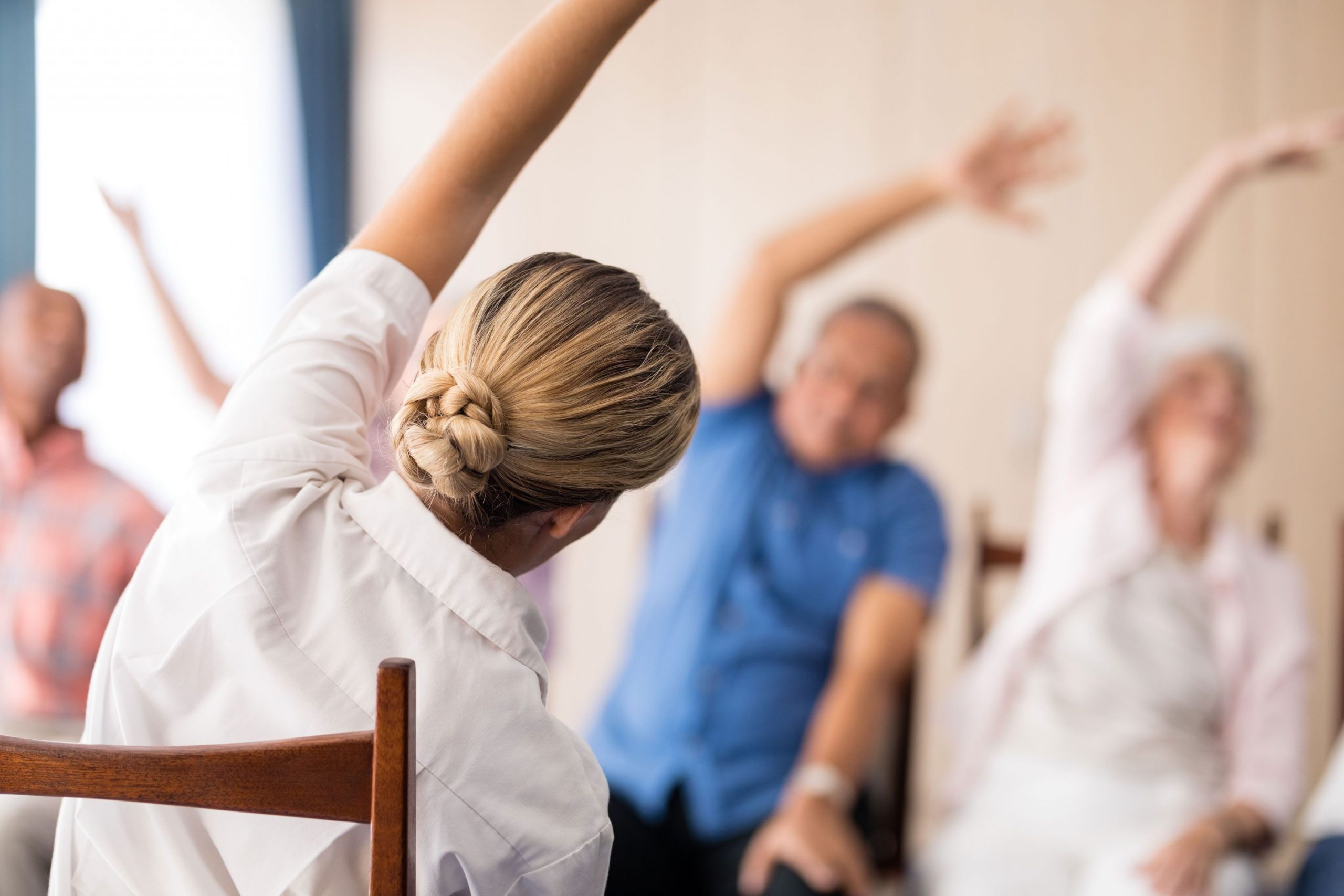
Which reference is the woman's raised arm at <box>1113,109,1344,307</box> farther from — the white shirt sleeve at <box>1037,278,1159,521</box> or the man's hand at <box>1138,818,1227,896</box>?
the man's hand at <box>1138,818,1227,896</box>

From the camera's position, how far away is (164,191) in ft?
7.66

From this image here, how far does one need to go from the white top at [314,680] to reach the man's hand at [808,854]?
2.98 ft

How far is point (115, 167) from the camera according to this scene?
2.20 m

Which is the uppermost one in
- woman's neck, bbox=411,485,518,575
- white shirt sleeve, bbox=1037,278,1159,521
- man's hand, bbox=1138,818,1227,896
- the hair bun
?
the hair bun

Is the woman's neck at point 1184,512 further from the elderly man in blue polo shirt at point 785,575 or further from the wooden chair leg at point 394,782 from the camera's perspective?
the wooden chair leg at point 394,782

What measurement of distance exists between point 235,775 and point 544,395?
9.4 inches

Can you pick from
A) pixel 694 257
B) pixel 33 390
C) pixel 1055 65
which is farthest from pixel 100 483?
Answer: pixel 1055 65

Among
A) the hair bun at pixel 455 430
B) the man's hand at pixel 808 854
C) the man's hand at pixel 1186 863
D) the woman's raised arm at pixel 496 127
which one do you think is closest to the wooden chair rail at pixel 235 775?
the hair bun at pixel 455 430

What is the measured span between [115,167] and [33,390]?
0.76 meters

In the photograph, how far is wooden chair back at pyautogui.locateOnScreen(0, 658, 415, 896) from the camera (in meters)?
0.48

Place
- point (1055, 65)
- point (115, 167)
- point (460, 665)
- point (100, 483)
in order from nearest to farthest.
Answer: point (460, 665) < point (100, 483) < point (115, 167) < point (1055, 65)

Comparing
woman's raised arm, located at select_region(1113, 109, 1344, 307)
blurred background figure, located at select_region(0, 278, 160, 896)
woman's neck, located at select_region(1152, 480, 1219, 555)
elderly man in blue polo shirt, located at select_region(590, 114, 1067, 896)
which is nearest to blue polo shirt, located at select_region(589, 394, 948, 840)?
elderly man in blue polo shirt, located at select_region(590, 114, 1067, 896)

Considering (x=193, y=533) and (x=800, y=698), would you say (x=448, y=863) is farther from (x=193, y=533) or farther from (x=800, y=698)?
(x=800, y=698)

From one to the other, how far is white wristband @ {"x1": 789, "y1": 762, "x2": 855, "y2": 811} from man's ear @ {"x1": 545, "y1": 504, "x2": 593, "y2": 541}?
102 cm
